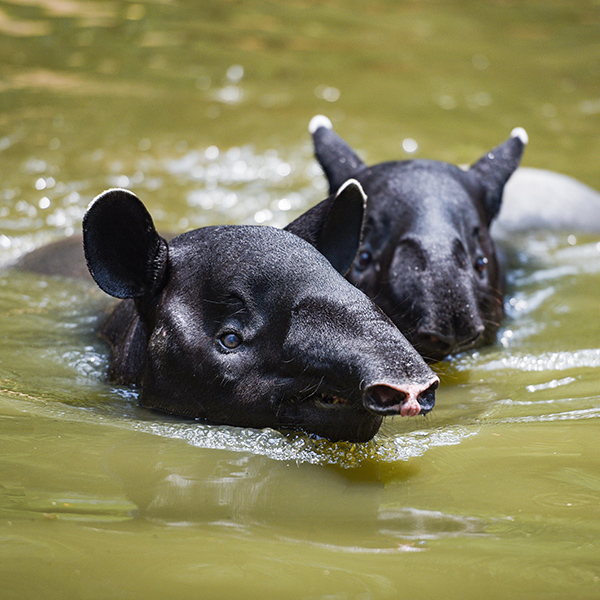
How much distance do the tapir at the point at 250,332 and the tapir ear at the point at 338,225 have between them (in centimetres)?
6

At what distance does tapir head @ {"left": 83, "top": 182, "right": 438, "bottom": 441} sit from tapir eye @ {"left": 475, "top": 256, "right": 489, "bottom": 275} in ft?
5.21

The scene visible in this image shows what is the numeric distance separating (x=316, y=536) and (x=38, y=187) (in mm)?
7981

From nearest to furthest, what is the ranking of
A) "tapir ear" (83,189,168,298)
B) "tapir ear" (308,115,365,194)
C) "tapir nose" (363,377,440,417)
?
1. "tapir nose" (363,377,440,417)
2. "tapir ear" (83,189,168,298)
3. "tapir ear" (308,115,365,194)

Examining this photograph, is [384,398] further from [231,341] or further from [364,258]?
[364,258]

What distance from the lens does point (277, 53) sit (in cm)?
1481

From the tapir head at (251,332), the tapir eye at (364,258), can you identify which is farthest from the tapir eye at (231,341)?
the tapir eye at (364,258)

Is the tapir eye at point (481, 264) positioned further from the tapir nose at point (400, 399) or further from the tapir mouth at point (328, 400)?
the tapir nose at point (400, 399)

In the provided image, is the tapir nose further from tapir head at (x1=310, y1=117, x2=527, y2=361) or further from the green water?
tapir head at (x1=310, y1=117, x2=527, y2=361)

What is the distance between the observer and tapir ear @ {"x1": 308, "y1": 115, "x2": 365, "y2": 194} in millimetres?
6934

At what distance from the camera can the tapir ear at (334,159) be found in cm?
693

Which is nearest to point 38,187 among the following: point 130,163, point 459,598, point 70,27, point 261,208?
point 130,163

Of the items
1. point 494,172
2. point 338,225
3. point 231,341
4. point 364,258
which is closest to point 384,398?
point 231,341

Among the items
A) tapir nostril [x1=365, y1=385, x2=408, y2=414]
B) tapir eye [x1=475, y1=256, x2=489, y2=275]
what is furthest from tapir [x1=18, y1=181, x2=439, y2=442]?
tapir eye [x1=475, y1=256, x2=489, y2=275]

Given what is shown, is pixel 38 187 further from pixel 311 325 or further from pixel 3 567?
pixel 3 567
